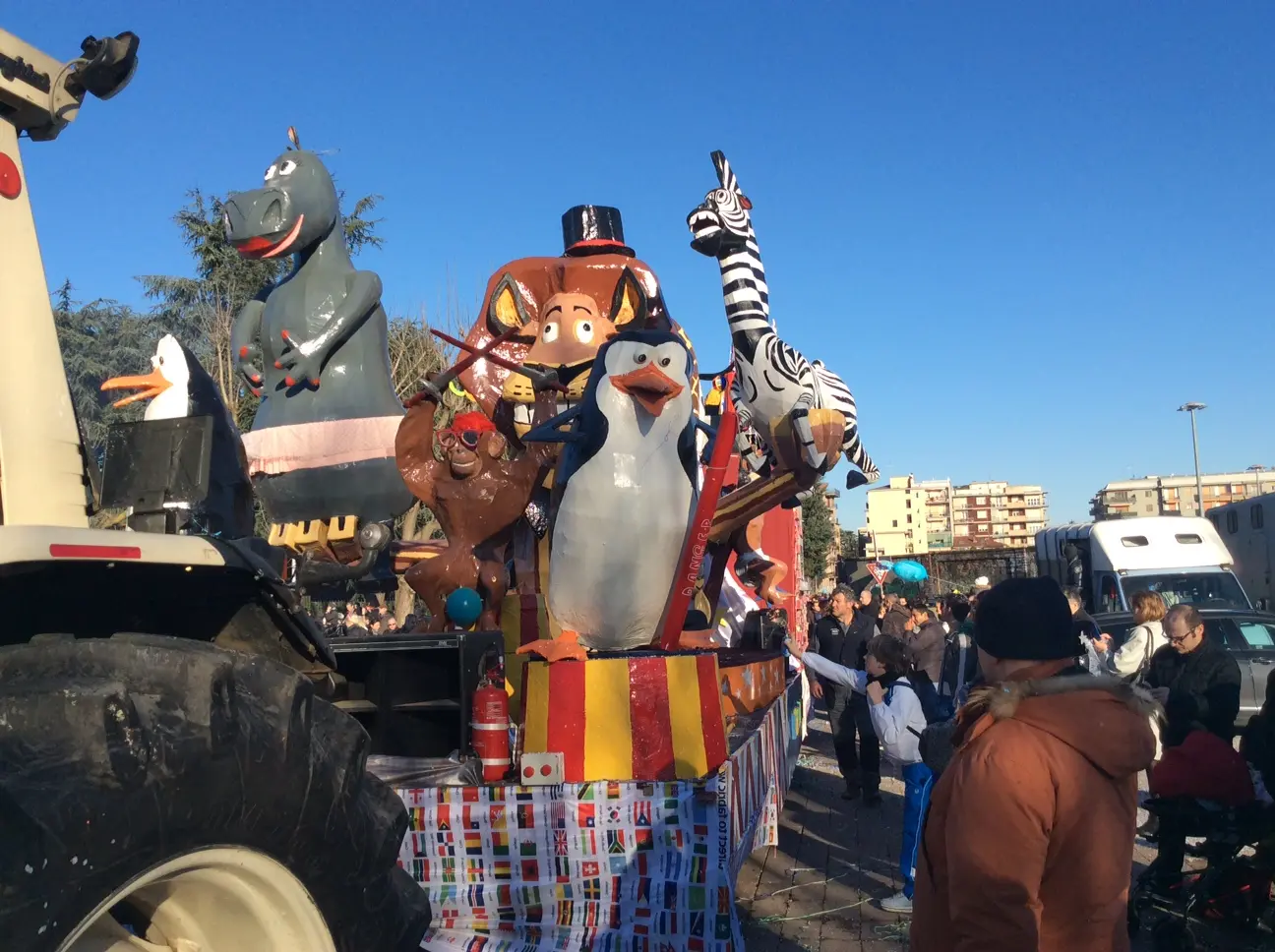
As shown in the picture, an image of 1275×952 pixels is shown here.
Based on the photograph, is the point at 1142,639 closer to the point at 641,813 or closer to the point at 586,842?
the point at 641,813

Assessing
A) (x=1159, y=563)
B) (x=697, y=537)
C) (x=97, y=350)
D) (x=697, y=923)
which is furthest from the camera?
(x=1159, y=563)

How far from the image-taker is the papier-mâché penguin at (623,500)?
6117 mm

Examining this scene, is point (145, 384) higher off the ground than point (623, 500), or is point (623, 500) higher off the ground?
point (145, 384)

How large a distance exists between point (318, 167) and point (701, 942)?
218 inches

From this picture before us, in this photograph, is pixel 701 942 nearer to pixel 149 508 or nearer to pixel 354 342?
pixel 149 508

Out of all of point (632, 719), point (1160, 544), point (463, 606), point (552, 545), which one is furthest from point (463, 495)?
point (1160, 544)

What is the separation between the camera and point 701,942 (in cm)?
410

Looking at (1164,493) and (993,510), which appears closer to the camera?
(1164,493)

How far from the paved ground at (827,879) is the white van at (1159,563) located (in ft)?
28.0

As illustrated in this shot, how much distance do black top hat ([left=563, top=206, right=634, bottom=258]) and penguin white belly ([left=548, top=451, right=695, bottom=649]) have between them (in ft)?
10.3

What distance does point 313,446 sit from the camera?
7.03 meters

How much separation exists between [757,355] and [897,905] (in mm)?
3519

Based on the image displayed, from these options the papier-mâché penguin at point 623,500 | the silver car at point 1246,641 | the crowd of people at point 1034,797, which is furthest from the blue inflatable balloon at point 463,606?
the silver car at point 1246,641

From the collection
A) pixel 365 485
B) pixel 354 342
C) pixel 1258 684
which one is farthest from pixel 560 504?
pixel 1258 684
